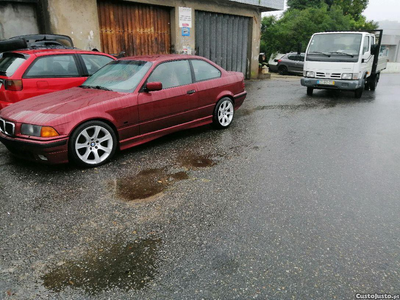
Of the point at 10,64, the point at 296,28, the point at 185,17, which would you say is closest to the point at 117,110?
the point at 10,64

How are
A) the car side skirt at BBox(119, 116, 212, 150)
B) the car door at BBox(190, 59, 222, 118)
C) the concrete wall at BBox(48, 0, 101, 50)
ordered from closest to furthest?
the car side skirt at BBox(119, 116, 212, 150), the car door at BBox(190, 59, 222, 118), the concrete wall at BBox(48, 0, 101, 50)

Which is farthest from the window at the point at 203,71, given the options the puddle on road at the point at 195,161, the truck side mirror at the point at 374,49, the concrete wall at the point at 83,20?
the truck side mirror at the point at 374,49

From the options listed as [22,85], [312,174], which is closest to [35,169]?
[22,85]

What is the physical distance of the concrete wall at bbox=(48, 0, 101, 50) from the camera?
370 inches

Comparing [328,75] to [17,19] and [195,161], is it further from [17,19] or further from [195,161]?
[17,19]

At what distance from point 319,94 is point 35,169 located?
1045cm

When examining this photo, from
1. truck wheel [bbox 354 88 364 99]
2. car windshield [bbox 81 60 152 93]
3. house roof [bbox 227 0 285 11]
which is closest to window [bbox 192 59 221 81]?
car windshield [bbox 81 60 152 93]

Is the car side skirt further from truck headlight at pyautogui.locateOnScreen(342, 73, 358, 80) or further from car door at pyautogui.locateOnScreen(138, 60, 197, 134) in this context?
truck headlight at pyautogui.locateOnScreen(342, 73, 358, 80)

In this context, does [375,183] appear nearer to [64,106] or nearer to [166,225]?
[166,225]

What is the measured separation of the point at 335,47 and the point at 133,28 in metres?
6.75

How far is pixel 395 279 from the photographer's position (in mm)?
2582

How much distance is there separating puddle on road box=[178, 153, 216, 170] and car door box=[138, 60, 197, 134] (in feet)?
2.40

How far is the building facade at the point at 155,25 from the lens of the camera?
31.1ft

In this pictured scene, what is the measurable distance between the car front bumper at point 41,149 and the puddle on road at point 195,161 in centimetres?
167
